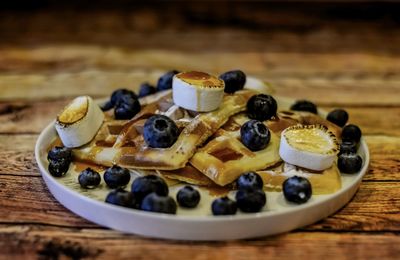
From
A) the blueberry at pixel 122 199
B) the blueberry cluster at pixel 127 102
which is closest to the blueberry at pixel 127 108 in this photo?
the blueberry cluster at pixel 127 102

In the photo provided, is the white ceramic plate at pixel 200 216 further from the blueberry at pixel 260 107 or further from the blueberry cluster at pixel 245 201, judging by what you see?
the blueberry at pixel 260 107

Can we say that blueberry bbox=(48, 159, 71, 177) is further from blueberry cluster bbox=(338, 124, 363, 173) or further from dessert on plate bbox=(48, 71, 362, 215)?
blueberry cluster bbox=(338, 124, 363, 173)

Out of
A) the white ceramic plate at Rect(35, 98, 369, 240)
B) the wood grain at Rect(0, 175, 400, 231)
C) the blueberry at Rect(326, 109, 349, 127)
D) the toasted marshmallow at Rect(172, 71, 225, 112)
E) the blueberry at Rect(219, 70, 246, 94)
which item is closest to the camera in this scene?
the white ceramic plate at Rect(35, 98, 369, 240)

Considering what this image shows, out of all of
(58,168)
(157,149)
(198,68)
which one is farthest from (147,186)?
(198,68)

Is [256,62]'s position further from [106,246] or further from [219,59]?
[106,246]

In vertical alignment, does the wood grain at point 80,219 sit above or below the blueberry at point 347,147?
below

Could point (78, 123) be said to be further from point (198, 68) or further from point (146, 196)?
point (198, 68)

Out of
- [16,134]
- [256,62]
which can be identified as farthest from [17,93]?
[256,62]

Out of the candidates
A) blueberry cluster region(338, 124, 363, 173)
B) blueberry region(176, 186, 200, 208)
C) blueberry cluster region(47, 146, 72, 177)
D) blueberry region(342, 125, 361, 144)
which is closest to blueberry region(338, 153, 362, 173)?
blueberry cluster region(338, 124, 363, 173)
